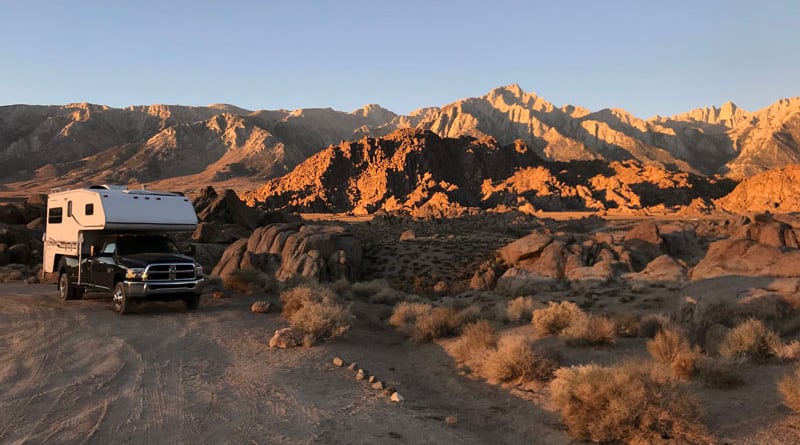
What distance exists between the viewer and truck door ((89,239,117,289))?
44.8 ft

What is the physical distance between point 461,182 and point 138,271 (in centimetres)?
9316

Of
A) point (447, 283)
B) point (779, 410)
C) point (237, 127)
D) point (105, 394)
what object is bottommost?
point (447, 283)

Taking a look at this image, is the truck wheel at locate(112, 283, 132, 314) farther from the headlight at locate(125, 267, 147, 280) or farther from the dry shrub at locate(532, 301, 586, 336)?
the dry shrub at locate(532, 301, 586, 336)

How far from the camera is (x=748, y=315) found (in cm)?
990

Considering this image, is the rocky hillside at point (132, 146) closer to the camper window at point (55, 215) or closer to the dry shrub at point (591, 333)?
the camper window at point (55, 215)

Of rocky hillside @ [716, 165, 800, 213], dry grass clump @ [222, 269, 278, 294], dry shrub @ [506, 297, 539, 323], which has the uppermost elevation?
rocky hillside @ [716, 165, 800, 213]

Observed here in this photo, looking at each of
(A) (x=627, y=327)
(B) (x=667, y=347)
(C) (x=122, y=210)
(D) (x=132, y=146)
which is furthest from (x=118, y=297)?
(D) (x=132, y=146)

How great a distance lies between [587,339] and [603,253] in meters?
20.8

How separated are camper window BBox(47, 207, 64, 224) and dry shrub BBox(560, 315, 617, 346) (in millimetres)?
14907

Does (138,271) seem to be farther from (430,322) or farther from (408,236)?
(408,236)

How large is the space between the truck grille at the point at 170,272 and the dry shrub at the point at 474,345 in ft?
25.1

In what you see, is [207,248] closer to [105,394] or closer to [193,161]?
[105,394]

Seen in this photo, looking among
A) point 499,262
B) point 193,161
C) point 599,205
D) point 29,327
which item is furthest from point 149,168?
point 29,327

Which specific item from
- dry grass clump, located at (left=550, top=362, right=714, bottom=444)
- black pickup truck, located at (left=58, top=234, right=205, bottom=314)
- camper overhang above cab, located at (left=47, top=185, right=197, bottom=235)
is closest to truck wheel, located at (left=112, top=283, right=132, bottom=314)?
black pickup truck, located at (left=58, top=234, right=205, bottom=314)
